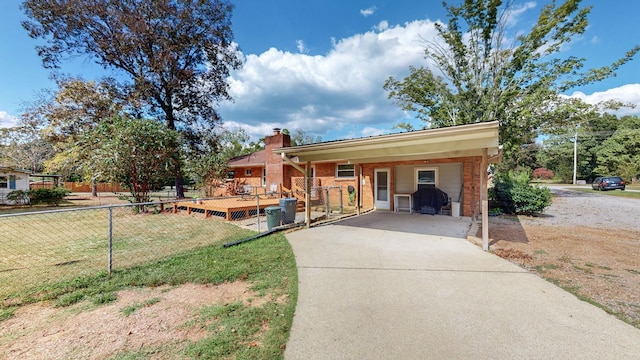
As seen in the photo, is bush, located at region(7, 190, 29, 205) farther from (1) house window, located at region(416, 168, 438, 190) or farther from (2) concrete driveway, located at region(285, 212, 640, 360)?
(1) house window, located at region(416, 168, 438, 190)

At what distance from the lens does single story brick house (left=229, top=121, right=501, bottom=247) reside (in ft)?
17.4

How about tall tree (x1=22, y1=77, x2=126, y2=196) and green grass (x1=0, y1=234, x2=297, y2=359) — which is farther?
tall tree (x1=22, y1=77, x2=126, y2=196)

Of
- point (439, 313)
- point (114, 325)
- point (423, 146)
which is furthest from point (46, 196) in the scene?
point (439, 313)

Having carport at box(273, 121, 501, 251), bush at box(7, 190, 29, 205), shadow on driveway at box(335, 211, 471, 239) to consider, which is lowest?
shadow on driveway at box(335, 211, 471, 239)

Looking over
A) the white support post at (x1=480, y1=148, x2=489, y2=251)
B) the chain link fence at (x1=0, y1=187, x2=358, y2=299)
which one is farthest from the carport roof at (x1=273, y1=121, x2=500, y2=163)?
the chain link fence at (x1=0, y1=187, x2=358, y2=299)

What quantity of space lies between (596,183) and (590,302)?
109 ft

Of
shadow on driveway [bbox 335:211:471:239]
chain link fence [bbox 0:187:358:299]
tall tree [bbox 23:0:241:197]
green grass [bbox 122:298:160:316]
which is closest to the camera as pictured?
green grass [bbox 122:298:160:316]

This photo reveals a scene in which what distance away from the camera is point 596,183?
25.1m

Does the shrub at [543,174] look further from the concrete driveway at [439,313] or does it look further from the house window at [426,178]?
the concrete driveway at [439,313]

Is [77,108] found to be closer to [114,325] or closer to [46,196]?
[46,196]

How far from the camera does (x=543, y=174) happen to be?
42.6m

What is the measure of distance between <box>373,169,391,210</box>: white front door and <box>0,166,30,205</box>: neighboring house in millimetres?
25133

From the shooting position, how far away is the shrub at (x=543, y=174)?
42.6 m

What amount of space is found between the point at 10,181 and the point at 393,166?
27.8 metres
